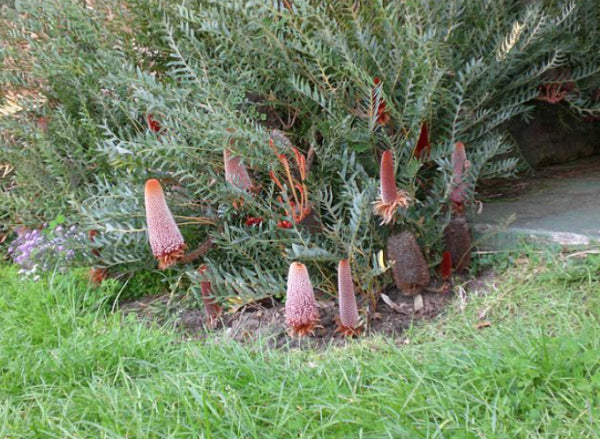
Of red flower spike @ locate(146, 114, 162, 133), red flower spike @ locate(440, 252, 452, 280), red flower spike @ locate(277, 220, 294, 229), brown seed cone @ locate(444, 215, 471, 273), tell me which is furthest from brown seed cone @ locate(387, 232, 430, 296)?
red flower spike @ locate(146, 114, 162, 133)

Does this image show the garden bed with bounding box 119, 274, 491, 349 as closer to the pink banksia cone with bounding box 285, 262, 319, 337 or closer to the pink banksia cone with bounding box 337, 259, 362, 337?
the pink banksia cone with bounding box 337, 259, 362, 337

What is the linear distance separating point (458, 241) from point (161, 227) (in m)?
1.39

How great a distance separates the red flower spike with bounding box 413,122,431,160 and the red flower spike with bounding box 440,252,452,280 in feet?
1.58

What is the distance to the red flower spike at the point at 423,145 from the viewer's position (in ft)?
10.3

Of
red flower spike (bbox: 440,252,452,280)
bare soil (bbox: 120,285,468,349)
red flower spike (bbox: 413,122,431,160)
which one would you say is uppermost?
red flower spike (bbox: 413,122,431,160)

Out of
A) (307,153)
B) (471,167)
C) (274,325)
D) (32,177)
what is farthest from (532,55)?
(32,177)

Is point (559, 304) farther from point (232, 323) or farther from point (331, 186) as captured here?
point (232, 323)

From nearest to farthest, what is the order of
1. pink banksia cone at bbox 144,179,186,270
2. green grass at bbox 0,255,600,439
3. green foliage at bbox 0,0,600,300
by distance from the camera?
green grass at bbox 0,255,600,439 → pink banksia cone at bbox 144,179,186,270 → green foliage at bbox 0,0,600,300

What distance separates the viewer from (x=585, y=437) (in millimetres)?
1905

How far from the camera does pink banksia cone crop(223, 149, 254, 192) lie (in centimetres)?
313

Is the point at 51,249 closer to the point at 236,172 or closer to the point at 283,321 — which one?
the point at 236,172

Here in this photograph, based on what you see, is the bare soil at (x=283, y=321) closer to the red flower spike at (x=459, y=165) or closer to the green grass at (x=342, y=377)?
the green grass at (x=342, y=377)

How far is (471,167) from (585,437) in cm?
149

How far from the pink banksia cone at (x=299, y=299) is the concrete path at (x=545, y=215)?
955 millimetres
